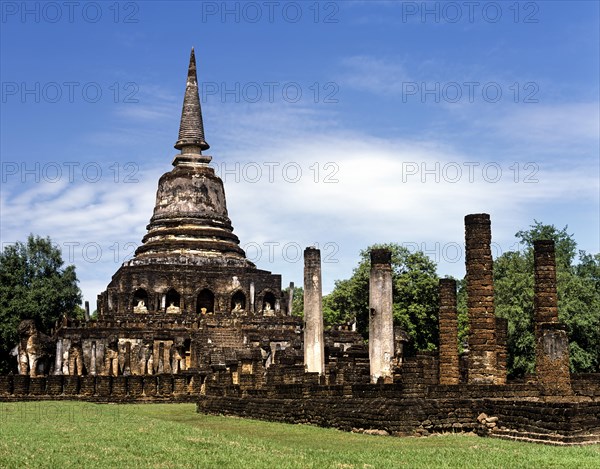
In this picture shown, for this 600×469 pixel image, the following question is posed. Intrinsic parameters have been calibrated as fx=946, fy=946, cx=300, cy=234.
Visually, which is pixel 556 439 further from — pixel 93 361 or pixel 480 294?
pixel 93 361

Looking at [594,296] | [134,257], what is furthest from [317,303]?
[134,257]

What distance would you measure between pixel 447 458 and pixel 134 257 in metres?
34.2

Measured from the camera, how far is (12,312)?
43.4 metres

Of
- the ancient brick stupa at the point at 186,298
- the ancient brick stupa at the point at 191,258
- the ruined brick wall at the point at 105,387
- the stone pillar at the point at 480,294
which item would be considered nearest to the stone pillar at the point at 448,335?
the stone pillar at the point at 480,294

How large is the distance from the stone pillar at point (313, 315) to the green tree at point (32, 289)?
21.7 meters

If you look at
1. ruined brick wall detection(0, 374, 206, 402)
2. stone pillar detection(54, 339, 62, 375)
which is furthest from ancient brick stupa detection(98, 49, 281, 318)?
ruined brick wall detection(0, 374, 206, 402)

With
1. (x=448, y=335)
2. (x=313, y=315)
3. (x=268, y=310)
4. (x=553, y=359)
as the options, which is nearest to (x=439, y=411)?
(x=553, y=359)

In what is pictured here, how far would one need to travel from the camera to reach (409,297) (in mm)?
48031

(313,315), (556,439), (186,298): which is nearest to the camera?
(556,439)

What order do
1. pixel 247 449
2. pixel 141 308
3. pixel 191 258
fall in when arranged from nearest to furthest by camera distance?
pixel 247 449 → pixel 141 308 → pixel 191 258

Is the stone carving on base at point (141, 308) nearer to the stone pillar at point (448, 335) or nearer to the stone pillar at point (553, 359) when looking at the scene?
the stone pillar at point (448, 335)

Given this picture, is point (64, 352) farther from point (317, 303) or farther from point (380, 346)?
point (380, 346)

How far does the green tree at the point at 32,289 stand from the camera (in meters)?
43.4

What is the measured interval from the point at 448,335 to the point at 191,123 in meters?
27.4
